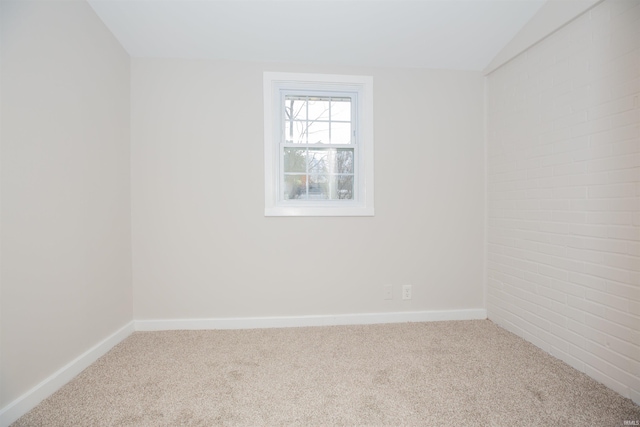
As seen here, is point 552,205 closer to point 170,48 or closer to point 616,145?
point 616,145

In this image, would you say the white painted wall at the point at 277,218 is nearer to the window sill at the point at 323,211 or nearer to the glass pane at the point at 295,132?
the window sill at the point at 323,211

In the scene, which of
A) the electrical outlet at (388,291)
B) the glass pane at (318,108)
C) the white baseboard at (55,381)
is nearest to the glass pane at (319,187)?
the glass pane at (318,108)

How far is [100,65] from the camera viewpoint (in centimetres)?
200

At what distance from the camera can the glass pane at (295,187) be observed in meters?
2.57

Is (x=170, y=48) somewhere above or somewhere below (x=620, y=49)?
above

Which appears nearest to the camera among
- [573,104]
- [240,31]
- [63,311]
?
[63,311]

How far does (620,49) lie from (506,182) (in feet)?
3.40

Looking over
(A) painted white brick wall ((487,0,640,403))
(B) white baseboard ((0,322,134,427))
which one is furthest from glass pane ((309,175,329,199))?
(B) white baseboard ((0,322,134,427))

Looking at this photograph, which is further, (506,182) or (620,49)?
(506,182)

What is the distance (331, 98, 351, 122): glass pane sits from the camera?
2.62 metres

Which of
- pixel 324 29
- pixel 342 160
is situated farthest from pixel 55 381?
pixel 324 29

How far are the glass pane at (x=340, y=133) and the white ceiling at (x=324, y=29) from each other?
1.70 feet

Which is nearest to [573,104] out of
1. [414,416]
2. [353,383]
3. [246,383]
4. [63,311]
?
[414,416]

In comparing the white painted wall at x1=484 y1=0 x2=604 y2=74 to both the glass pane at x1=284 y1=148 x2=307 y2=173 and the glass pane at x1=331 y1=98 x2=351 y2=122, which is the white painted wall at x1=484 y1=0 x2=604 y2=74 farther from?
the glass pane at x1=284 y1=148 x2=307 y2=173
